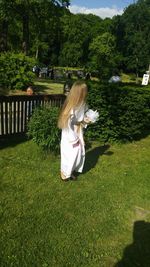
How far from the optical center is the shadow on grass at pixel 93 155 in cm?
662

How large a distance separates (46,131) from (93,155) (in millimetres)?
1561

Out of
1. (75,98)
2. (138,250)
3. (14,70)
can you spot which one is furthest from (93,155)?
(14,70)

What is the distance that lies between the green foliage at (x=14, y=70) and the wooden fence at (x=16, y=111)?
8.93 meters

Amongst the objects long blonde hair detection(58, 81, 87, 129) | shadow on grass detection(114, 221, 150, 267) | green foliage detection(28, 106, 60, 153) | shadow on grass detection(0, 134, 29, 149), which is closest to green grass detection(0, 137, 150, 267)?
shadow on grass detection(114, 221, 150, 267)

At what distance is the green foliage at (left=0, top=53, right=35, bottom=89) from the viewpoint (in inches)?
648

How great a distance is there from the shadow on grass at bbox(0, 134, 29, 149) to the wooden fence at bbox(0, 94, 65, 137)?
0.12m

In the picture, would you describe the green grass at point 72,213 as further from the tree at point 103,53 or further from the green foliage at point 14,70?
the tree at point 103,53

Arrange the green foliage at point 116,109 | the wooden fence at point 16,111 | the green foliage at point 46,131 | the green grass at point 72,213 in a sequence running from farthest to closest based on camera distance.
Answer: the green foliage at point 116,109
the wooden fence at point 16,111
the green foliage at point 46,131
the green grass at point 72,213

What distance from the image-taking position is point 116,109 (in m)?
8.23

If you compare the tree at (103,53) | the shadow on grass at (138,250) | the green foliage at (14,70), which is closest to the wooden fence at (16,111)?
the shadow on grass at (138,250)

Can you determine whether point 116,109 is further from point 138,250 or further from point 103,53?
point 103,53

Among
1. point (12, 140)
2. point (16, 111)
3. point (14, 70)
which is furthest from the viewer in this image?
point (14, 70)

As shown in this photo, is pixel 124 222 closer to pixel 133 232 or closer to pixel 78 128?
pixel 133 232

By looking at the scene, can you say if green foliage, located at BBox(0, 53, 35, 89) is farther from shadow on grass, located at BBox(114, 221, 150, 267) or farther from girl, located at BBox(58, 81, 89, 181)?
shadow on grass, located at BBox(114, 221, 150, 267)
